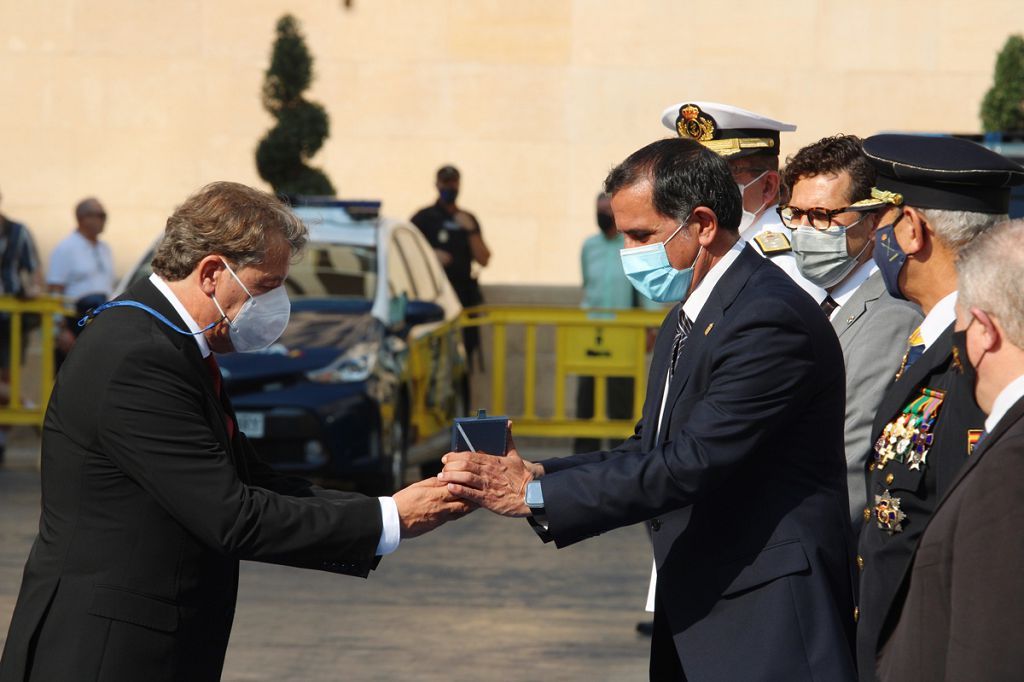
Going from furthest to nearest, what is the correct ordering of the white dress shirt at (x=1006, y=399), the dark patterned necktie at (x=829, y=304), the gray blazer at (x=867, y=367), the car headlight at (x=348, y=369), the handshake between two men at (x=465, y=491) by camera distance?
the car headlight at (x=348, y=369), the dark patterned necktie at (x=829, y=304), the gray blazer at (x=867, y=367), the handshake between two men at (x=465, y=491), the white dress shirt at (x=1006, y=399)

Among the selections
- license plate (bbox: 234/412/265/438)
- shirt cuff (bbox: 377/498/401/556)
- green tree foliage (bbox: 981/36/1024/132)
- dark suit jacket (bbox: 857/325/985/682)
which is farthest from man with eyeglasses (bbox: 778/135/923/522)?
green tree foliage (bbox: 981/36/1024/132)

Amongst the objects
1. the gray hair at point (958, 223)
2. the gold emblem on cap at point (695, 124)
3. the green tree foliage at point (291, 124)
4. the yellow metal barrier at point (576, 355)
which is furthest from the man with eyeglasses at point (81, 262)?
the gray hair at point (958, 223)

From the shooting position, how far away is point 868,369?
15.2 ft

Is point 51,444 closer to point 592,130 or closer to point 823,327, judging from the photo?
point 823,327

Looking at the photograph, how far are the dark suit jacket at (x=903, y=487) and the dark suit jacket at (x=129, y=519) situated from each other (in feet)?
4.81

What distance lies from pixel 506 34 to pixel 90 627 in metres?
14.5

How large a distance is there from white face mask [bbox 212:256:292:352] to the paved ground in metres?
3.02

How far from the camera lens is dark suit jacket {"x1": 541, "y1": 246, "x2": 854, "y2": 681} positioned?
148 inches

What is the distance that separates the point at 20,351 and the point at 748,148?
8580 millimetres

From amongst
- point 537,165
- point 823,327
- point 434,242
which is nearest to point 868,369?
point 823,327

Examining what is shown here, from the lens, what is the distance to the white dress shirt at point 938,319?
400 centimetres

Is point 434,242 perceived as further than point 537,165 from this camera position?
No

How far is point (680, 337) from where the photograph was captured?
413 centimetres

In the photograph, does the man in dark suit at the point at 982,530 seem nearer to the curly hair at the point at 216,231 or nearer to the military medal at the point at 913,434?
the military medal at the point at 913,434
